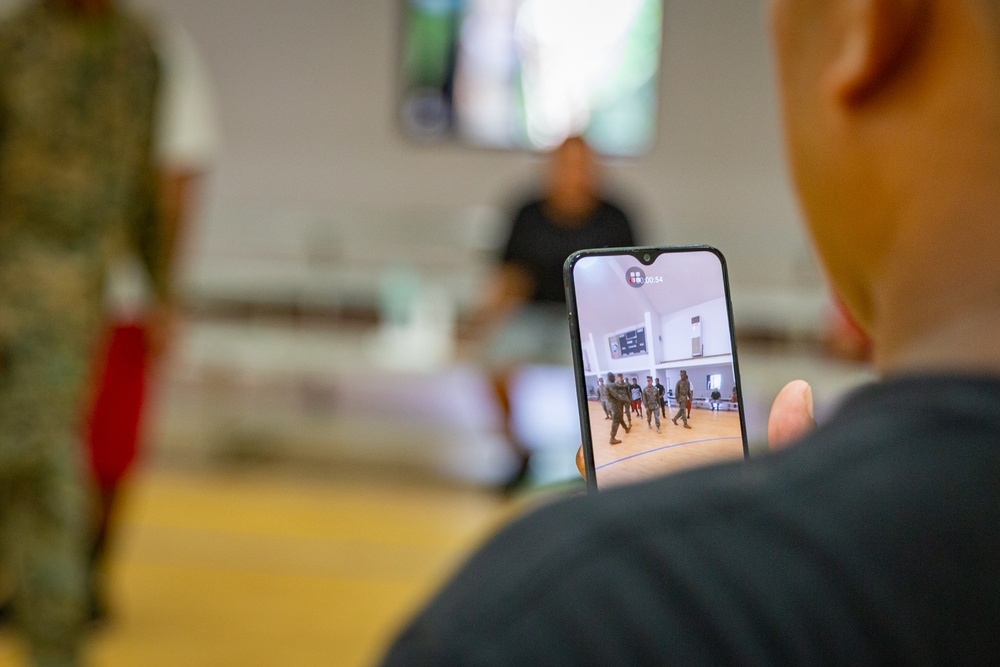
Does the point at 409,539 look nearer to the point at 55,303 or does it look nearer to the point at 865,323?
the point at 55,303

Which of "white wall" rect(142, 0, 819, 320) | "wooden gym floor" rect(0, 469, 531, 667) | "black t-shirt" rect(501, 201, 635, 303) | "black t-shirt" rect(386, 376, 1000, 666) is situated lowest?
"wooden gym floor" rect(0, 469, 531, 667)

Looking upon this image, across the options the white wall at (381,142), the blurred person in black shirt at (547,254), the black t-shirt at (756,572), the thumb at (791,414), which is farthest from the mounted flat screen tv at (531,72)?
the black t-shirt at (756,572)

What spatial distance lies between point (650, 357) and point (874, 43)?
16 cm

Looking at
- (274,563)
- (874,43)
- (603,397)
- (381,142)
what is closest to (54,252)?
(274,563)

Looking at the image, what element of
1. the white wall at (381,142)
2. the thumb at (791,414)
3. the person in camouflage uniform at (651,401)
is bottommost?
the thumb at (791,414)

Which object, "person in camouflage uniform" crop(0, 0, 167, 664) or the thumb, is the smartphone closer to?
the thumb

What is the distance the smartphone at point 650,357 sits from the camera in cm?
46

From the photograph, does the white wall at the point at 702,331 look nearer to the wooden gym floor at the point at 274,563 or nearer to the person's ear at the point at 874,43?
the person's ear at the point at 874,43

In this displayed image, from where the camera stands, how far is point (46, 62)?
5.78 feet

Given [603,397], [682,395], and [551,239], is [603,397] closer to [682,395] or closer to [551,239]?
[682,395]

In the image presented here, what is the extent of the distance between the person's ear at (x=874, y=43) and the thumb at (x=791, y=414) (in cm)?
16

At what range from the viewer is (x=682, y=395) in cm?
47

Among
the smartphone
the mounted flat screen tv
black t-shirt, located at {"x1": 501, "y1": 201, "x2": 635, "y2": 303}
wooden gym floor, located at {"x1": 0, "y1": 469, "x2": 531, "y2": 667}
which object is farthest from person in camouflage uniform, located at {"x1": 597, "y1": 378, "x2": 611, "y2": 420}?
the mounted flat screen tv

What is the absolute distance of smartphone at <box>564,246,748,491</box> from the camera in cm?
46
